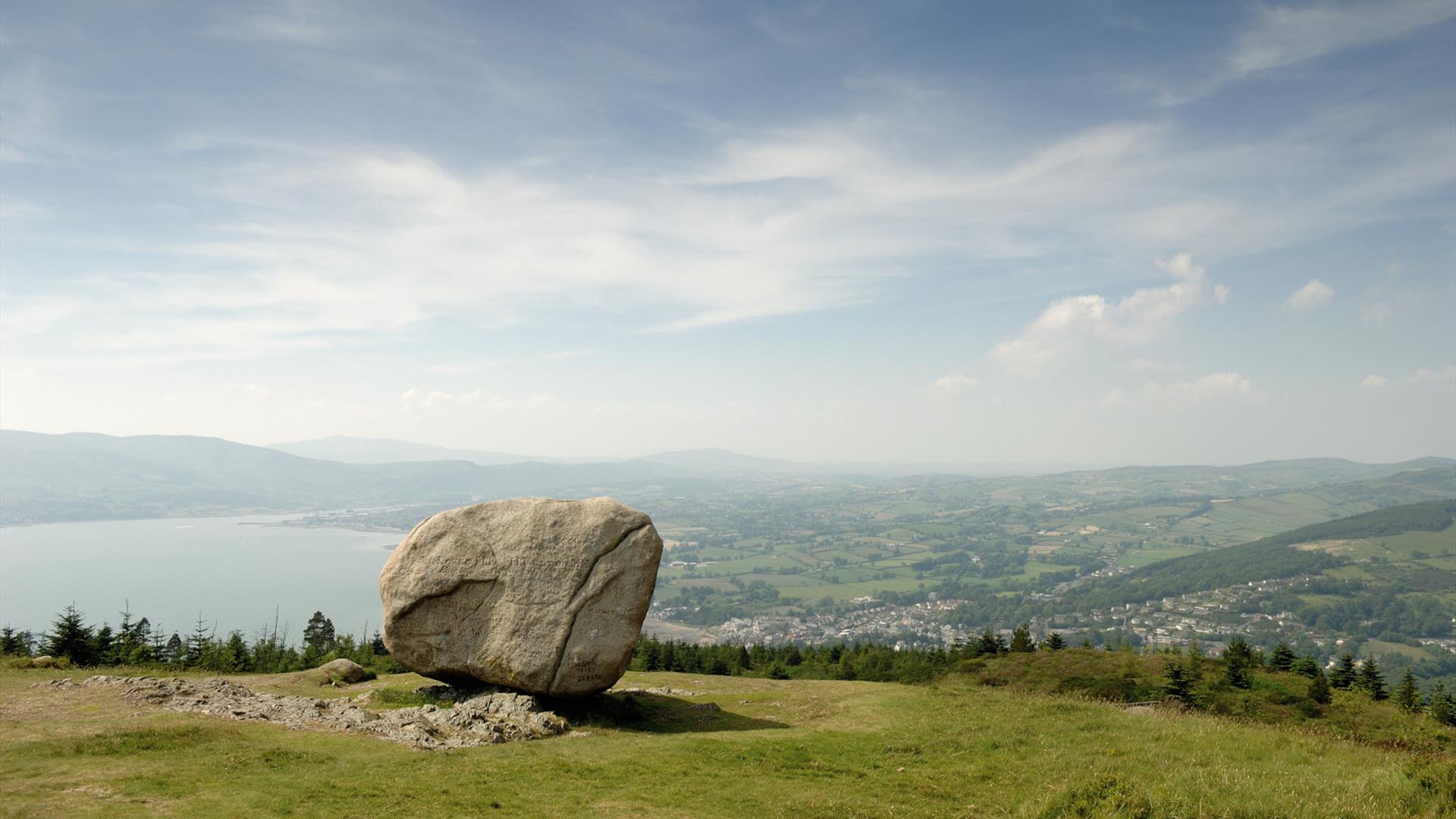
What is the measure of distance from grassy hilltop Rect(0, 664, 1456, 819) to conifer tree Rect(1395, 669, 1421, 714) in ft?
52.3

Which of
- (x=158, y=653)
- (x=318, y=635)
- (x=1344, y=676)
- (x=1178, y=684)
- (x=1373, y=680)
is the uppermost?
(x=1178, y=684)

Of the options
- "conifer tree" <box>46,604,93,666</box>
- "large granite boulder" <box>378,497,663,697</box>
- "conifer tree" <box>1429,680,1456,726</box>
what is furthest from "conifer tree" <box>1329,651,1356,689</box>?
"conifer tree" <box>46,604,93,666</box>

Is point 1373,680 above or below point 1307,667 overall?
below

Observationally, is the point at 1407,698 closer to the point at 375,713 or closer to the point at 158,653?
the point at 375,713

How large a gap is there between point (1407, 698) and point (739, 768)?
37.0m

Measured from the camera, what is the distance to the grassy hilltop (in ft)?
38.5

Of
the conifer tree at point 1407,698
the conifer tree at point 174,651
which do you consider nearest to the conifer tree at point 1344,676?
the conifer tree at point 1407,698

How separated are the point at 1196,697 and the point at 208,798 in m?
36.1

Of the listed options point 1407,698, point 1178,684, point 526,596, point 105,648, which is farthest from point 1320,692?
point 105,648

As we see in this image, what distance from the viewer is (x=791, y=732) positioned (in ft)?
67.4

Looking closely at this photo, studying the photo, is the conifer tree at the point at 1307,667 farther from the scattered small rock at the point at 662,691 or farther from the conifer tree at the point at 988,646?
the scattered small rock at the point at 662,691

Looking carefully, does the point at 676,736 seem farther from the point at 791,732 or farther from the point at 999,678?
the point at 999,678

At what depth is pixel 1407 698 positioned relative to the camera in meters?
32.2

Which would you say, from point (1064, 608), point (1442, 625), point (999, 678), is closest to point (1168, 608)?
point (1064, 608)
